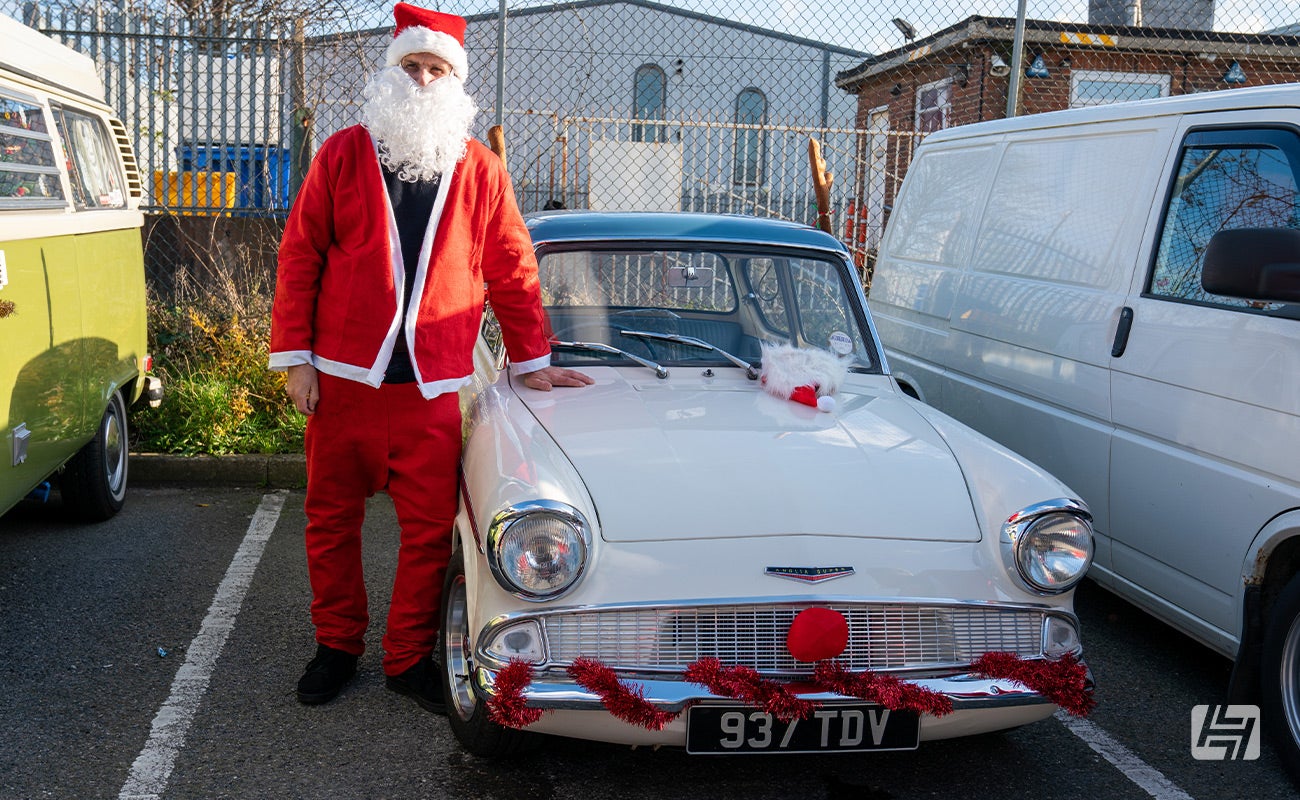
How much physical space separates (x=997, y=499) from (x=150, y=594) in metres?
3.22

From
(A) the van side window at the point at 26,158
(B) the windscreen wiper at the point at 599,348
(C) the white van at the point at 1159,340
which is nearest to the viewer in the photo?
(C) the white van at the point at 1159,340

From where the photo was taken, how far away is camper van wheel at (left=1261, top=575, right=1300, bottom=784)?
10.8 feet

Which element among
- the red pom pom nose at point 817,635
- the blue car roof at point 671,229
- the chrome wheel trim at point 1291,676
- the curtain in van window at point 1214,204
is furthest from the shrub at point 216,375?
the chrome wheel trim at point 1291,676

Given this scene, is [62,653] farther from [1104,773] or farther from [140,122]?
[140,122]

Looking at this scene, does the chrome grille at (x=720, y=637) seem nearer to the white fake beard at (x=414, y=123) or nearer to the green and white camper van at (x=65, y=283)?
the white fake beard at (x=414, y=123)

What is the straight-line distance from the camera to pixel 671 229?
167 inches

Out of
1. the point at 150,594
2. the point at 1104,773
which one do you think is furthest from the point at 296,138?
the point at 1104,773

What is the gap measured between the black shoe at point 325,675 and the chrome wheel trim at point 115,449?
2.28 meters

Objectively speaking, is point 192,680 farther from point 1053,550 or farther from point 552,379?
point 1053,550

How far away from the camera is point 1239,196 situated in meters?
3.77

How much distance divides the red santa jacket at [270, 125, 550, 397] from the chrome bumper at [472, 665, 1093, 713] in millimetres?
1058

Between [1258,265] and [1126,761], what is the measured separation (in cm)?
146

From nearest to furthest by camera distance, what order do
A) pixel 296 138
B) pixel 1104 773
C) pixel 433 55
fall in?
pixel 1104 773
pixel 433 55
pixel 296 138

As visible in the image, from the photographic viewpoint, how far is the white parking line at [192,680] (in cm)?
314
